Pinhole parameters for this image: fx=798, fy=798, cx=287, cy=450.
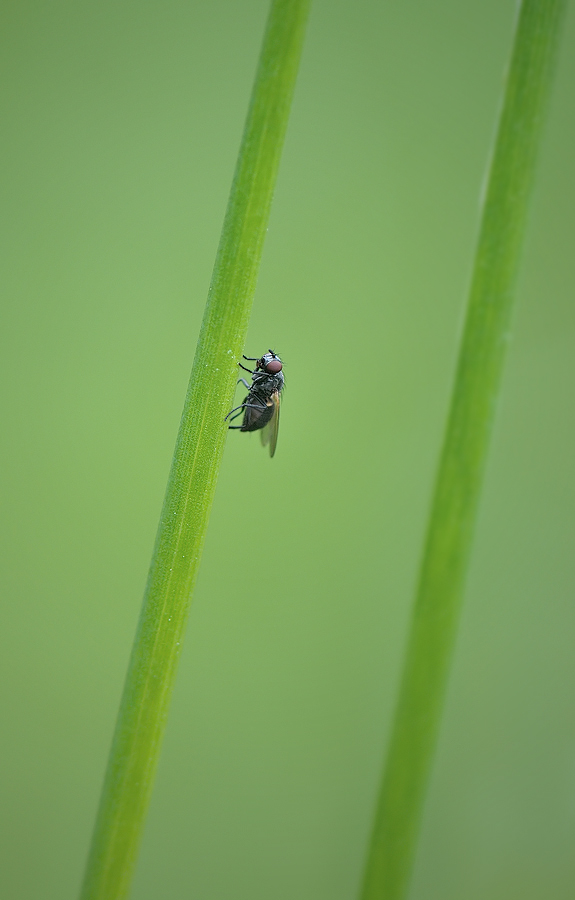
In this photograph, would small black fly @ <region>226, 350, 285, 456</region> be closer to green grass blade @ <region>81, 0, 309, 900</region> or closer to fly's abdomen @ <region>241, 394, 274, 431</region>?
fly's abdomen @ <region>241, 394, 274, 431</region>

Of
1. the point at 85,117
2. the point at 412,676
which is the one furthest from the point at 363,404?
the point at 412,676

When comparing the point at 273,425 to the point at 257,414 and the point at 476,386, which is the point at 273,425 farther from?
the point at 476,386

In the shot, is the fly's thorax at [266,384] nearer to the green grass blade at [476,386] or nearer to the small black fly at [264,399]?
the small black fly at [264,399]

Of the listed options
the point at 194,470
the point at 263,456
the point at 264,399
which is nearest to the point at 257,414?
the point at 264,399

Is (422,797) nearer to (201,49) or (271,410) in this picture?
(271,410)

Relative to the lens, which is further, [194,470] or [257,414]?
[257,414]

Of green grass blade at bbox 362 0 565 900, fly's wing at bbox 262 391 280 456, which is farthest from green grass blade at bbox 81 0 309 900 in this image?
fly's wing at bbox 262 391 280 456

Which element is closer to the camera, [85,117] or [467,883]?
[467,883]
